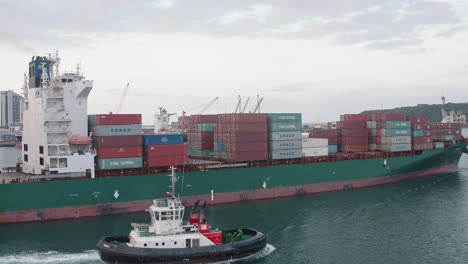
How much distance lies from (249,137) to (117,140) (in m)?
12.6

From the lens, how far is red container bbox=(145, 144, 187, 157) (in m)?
38.1

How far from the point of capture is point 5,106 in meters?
188

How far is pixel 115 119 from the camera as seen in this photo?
3697 centimetres

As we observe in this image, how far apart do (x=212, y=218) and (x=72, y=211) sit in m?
10.6

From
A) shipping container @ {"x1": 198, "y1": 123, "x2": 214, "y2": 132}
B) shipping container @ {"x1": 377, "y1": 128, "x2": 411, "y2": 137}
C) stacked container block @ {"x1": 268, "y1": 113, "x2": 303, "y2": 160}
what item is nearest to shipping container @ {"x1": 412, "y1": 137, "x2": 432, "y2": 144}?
shipping container @ {"x1": 377, "y1": 128, "x2": 411, "y2": 137}

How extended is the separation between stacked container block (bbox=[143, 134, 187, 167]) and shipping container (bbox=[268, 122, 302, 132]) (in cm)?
970

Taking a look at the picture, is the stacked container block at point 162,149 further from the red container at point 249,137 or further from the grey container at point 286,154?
the grey container at point 286,154

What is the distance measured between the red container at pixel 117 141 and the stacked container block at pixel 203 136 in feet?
38.2

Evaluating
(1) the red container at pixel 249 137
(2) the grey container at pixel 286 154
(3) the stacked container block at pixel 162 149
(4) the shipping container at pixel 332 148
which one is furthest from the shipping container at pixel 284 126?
(3) the stacked container block at pixel 162 149

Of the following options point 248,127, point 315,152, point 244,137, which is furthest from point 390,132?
point 244,137

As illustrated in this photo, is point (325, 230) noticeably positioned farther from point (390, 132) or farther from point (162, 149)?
point (390, 132)

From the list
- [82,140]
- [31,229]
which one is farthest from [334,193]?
[31,229]

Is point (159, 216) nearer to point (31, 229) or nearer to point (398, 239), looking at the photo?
point (31, 229)

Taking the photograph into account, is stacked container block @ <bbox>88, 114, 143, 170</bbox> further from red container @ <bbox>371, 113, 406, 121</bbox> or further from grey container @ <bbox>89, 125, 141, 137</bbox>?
red container @ <bbox>371, 113, 406, 121</bbox>
